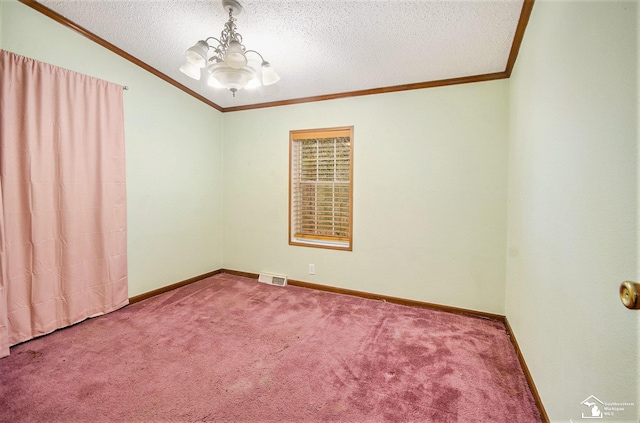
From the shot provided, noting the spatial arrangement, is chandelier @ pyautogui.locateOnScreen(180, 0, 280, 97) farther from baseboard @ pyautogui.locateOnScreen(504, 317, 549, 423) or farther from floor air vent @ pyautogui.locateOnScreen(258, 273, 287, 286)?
baseboard @ pyautogui.locateOnScreen(504, 317, 549, 423)

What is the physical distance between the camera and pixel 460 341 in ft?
7.44

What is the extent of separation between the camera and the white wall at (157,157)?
2.19 m

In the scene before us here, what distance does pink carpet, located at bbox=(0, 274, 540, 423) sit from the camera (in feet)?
4.93

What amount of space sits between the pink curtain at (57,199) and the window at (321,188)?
1894 millimetres

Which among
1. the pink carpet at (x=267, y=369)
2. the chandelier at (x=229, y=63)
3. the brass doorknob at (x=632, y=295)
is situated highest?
the chandelier at (x=229, y=63)

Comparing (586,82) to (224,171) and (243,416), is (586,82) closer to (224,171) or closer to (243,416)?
(243,416)

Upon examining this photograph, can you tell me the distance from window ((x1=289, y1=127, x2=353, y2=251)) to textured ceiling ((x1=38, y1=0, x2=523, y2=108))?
0.77 metres

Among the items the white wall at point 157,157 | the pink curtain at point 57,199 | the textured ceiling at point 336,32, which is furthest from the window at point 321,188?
the pink curtain at point 57,199

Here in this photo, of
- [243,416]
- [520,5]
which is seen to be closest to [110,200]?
[243,416]

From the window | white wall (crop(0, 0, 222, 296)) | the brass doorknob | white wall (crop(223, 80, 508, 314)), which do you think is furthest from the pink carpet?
the brass doorknob

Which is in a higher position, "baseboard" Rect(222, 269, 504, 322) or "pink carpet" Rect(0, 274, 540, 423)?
"baseboard" Rect(222, 269, 504, 322)

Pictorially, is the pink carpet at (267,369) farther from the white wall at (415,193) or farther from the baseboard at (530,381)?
the white wall at (415,193)

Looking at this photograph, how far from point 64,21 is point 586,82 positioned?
11.5 ft

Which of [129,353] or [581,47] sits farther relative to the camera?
[129,353]
